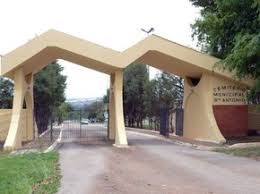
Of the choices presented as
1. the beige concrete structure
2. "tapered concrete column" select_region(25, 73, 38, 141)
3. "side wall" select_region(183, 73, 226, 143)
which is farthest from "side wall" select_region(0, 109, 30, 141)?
"side wall" select_region(183, 73, 226, 143)

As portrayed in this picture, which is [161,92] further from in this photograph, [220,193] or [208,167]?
[220,193]

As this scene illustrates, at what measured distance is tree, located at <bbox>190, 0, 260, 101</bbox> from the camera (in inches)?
915

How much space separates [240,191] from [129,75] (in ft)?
143

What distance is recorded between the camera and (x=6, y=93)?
47594mm

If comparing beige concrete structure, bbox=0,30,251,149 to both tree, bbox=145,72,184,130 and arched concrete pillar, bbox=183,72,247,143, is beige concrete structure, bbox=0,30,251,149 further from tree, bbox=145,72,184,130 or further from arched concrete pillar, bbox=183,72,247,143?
tree, bbox=145,72,184,130

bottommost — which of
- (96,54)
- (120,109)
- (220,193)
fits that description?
(220,193)

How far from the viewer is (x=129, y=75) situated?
55.1 meters

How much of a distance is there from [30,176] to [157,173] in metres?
3.57

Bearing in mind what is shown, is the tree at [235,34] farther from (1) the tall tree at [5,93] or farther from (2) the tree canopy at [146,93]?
(1) the tall tree at [5,93]

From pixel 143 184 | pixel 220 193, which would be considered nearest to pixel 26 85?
pixel 143 184

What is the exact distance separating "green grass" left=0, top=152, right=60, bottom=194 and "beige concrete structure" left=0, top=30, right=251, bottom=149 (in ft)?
27.3

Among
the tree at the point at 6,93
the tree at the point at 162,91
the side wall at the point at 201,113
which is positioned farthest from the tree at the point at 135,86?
the side wall at the point at 201,113

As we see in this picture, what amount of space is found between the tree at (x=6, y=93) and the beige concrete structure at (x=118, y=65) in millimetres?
15590

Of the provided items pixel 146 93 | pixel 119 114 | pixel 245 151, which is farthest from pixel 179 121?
pixel 146 93
